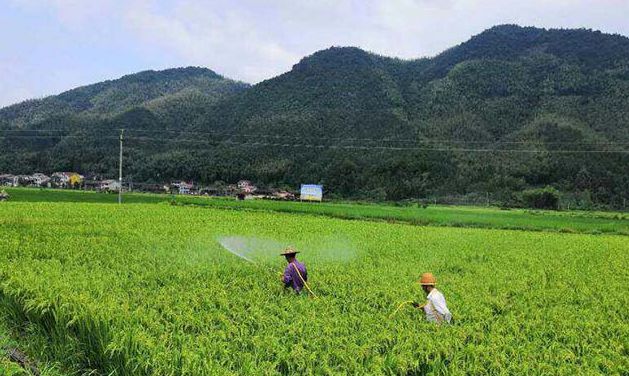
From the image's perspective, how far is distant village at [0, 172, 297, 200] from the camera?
97625mm

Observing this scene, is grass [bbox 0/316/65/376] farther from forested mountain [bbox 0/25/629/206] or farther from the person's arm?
forested mountain [bbox 0/25/629/206]

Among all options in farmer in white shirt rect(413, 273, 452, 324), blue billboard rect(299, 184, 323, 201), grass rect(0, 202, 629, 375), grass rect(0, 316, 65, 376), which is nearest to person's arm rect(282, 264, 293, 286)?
grass rect(0, 202, 629, 375)

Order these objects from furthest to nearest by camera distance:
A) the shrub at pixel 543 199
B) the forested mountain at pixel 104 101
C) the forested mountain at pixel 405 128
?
the forested mountain at pixel 104 101 → the forested mountain at pixel 405 128 → the shrub at pixel 543 199

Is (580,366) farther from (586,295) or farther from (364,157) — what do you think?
(364,157)

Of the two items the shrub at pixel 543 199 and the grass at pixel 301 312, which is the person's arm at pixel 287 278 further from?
the shrub at pixel 543 199

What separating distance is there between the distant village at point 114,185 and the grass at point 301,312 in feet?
249

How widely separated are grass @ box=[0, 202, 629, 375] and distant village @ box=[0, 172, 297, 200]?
75.9m

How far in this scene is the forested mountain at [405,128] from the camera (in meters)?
85.6

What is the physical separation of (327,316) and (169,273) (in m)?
5.17

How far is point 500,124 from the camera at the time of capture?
358ft

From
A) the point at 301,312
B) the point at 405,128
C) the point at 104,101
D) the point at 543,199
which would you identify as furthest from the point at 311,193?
the point at 104,101

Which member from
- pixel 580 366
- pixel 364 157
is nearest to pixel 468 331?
pixel 580 366

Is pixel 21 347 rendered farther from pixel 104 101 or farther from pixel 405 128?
pixel 104 101

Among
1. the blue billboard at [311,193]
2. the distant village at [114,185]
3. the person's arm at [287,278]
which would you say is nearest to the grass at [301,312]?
the person's arm at [287,278]
